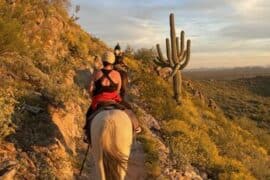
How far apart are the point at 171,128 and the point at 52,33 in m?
4.84

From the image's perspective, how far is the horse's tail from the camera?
796 cm

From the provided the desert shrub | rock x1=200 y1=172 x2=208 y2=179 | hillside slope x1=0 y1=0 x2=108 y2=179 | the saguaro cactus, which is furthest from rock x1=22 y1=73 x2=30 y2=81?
the saguaro cactus

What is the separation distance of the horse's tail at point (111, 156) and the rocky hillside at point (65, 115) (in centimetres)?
130

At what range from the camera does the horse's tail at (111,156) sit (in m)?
7.96

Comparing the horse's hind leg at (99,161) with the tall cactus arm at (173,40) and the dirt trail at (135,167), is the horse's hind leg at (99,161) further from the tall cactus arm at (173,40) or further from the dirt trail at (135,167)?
the tall cactus arm at (173,40)

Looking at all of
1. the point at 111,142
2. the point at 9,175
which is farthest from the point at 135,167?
the point at 9,175

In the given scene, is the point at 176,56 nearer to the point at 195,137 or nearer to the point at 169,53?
the point at 169,53

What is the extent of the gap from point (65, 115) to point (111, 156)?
340 cm

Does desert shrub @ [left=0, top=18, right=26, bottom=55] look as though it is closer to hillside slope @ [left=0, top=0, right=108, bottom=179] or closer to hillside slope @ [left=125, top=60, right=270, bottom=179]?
hillside slope @ [left=0, top=0, right=108, bottom=179]

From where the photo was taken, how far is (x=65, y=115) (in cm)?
1137

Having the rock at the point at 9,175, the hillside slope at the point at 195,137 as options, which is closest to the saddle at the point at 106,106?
the rock at the point at 9,175

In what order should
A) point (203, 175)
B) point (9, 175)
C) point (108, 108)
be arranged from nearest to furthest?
point (9, 175) < point (108, 108) < point (203, 175)

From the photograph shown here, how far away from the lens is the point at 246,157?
1809 centimetres

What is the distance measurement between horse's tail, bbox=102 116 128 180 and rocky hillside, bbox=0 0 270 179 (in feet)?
4.27
